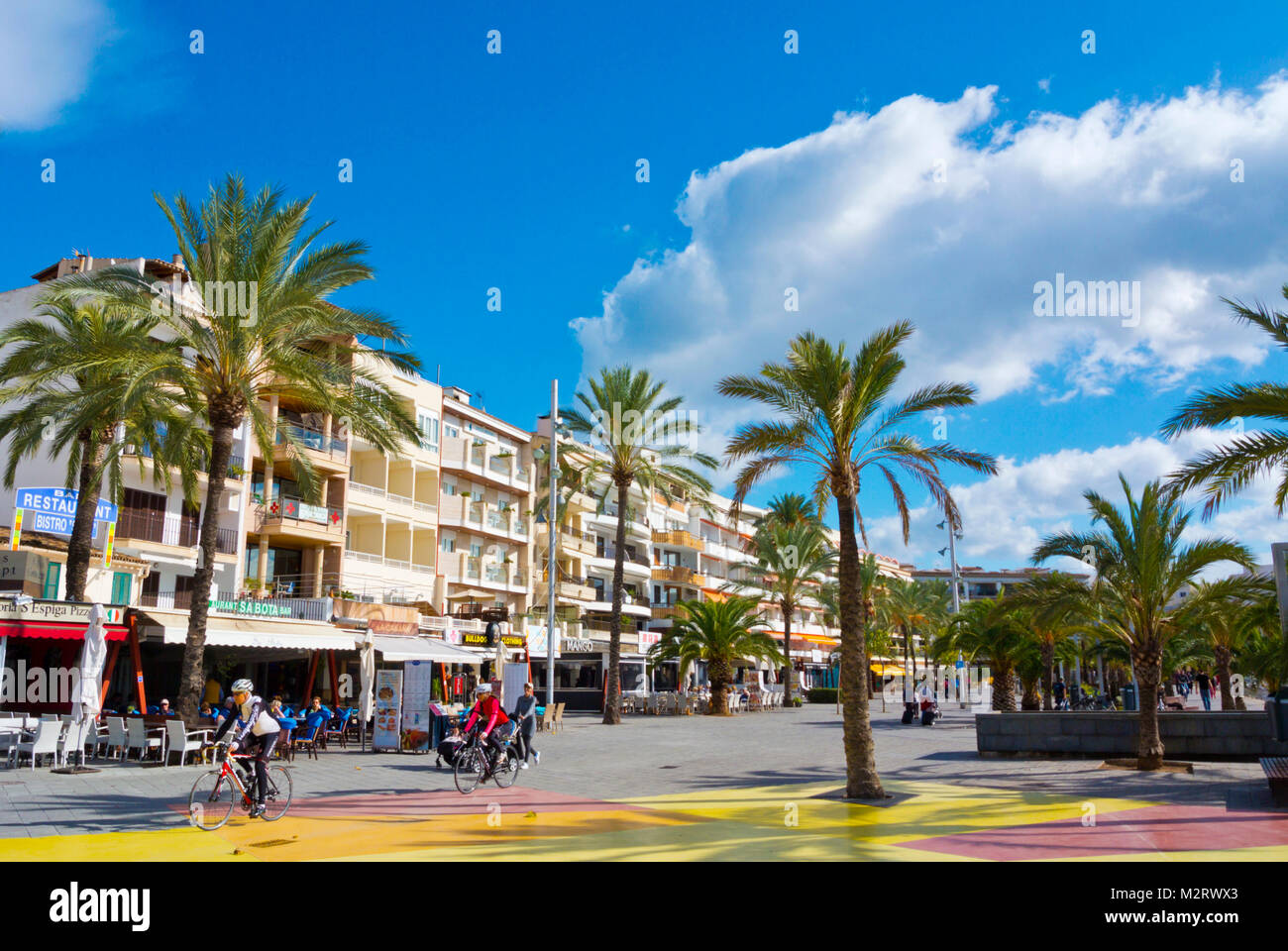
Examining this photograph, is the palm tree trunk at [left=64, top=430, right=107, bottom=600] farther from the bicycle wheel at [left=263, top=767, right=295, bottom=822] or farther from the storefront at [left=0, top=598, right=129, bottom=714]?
the bicycle wheel at [left=263, top=767, right=295, bottom=822]

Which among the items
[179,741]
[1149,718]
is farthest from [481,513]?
[1149,718]

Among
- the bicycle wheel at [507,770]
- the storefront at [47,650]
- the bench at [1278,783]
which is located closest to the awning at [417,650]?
the storefront at [47,650]

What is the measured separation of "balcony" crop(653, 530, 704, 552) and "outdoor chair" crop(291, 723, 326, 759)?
48877 mm

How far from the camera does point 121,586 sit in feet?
96.8

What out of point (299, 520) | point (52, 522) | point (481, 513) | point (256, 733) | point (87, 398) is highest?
point (481, 513)

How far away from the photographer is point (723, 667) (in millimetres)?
41719

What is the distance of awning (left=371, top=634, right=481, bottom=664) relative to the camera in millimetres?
A: 25109

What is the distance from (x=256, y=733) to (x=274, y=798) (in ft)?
2.93

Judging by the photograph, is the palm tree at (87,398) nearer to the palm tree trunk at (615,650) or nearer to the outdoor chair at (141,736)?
the outdoor chair at (141,736)

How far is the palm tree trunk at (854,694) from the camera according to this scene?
13750mm

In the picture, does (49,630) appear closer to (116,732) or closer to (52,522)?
(116,732)
